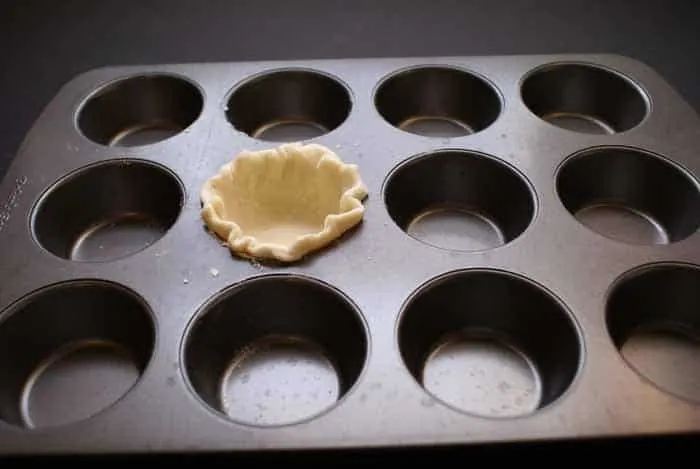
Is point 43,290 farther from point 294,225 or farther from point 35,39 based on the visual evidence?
point 35,39

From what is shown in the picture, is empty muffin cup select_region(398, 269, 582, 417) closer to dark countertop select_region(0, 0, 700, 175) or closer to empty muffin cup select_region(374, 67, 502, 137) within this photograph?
empty muffin cup select_region(374, 67, 502, 137)

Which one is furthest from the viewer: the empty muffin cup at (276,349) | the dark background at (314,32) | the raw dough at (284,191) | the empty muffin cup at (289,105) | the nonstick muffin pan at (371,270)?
the dark background at (314,32)

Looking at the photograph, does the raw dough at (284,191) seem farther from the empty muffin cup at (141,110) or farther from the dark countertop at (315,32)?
the dark countertop at (315,32)

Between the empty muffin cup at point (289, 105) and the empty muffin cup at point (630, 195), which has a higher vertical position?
the empty muffin cup at point (630, 195)

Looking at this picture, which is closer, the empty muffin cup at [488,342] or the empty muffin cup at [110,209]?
the empty muffin cup at [488,342]

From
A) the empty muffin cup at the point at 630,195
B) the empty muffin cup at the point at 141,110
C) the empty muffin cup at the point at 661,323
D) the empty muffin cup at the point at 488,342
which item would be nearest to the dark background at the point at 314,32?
the empty muffin cup at the point at 141,110

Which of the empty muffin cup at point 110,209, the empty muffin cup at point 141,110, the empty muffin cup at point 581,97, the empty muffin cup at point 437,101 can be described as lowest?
the empty muffin cup at point 110,209
